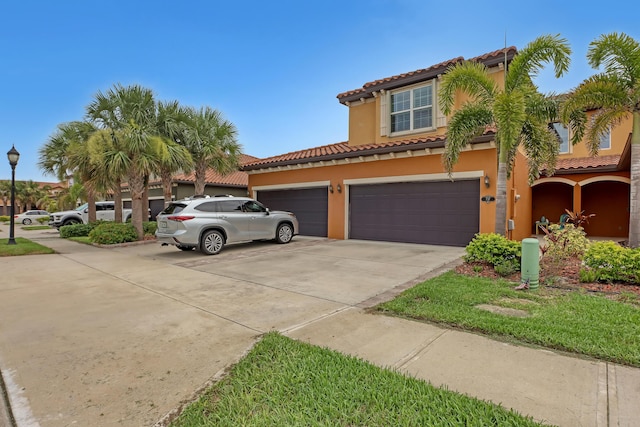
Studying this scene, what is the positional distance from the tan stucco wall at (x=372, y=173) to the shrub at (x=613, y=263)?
12.9 feet

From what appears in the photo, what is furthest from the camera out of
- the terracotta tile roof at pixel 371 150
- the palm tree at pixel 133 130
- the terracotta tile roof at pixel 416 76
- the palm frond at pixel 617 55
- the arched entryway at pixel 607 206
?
the arched entryway at pixel 607 206

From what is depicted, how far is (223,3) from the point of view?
10531 mm

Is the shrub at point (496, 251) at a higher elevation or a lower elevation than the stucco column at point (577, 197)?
lower

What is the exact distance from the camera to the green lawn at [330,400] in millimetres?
2193

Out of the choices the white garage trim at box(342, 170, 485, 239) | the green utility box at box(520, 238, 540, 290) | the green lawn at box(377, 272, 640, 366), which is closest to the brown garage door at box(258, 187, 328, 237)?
the white garage trim at box(342, 170, 485, 239)

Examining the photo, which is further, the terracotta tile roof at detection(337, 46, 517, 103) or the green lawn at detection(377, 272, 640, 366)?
the terracotta tile roof at detection(337, 46, 517, 103)

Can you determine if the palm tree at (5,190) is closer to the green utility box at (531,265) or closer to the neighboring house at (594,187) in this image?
the green utility box at (531,265)

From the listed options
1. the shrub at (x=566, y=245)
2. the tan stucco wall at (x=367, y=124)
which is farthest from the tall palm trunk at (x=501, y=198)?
the tan stucco wall at (x=367, y=124)

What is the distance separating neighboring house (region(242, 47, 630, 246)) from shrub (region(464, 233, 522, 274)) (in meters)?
3.13

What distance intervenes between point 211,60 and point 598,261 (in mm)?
13811

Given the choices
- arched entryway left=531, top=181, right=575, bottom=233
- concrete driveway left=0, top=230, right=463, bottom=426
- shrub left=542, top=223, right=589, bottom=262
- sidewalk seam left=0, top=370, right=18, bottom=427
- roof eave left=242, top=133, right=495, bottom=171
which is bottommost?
sidewalk seam left=0, top=370, right=18, bottom=427

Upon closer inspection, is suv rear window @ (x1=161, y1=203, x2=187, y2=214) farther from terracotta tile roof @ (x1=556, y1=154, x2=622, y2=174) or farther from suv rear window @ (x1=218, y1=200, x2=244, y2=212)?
terracotta tile roof @ (x1=556, y1=154, x2=622, y2=174)

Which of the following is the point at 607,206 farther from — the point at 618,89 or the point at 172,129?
the point at 172,129

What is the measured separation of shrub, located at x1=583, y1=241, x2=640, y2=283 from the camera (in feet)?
17.7
